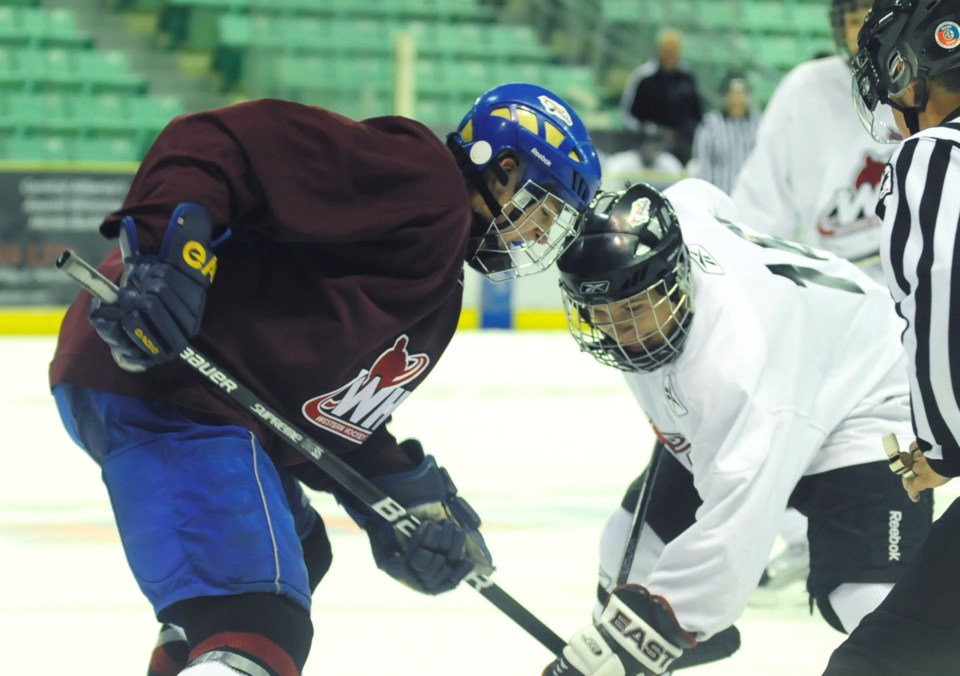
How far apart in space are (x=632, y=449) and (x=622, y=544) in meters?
2.44

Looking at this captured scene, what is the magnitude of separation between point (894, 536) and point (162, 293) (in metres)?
1.22

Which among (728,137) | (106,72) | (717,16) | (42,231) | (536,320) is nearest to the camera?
(42,231)

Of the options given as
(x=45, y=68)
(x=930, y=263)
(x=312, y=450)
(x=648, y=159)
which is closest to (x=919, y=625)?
(x=930, y=263)

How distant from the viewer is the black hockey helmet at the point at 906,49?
1.60 m

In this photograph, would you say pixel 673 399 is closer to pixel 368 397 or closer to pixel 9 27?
pixel 368 397

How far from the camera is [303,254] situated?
6.36 ft

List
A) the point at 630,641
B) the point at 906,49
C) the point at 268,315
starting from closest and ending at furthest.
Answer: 1. the point at 906,49
2. the point at 268,315
3. the point at 630,641

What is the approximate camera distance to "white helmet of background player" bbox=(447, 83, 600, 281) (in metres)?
2.17

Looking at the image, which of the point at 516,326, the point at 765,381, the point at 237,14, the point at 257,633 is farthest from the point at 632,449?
the point at 237,14

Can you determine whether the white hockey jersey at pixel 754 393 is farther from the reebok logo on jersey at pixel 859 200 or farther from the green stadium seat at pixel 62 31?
the green stadium seat at pixel 62 31

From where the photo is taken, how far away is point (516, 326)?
8695 millimetres

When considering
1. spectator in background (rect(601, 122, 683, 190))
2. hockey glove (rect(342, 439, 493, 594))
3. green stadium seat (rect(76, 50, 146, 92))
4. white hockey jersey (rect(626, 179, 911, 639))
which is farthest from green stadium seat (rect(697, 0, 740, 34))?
hockey glove (rect(342, 439, 493, 594))

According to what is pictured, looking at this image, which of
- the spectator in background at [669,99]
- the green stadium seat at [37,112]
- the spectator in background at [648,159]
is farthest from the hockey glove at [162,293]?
the spectator in background at [669,99]

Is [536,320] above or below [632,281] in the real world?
below
